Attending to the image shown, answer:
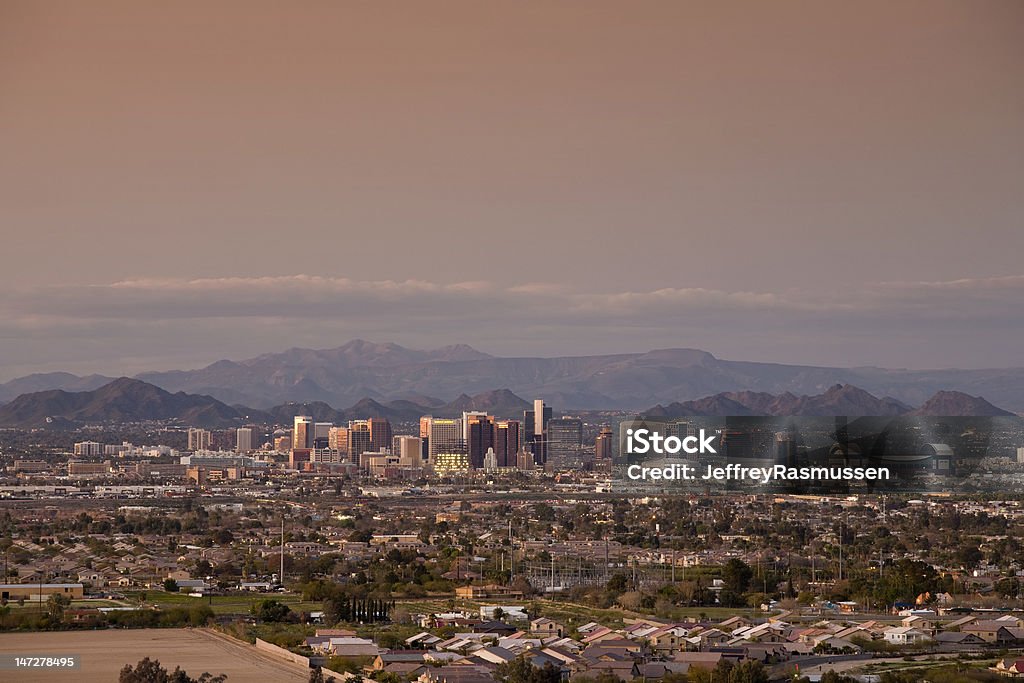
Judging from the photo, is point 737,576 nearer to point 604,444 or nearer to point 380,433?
point 604,444

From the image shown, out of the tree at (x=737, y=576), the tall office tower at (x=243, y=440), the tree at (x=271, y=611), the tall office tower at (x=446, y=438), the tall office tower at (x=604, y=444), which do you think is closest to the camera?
the tree at (x=271, y=611)

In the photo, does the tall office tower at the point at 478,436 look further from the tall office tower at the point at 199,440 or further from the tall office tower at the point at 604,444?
the tall office tower at the point at 199,440

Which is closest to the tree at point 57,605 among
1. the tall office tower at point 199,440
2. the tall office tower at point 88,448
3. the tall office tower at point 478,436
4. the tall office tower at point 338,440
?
the tall office tower at point 478,436

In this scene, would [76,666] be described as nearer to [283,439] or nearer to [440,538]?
[440,538]

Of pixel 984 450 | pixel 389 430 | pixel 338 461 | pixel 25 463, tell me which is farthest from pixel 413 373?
pixel 984 450

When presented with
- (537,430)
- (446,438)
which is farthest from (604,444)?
(446,438)
